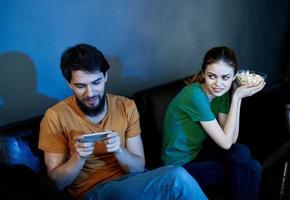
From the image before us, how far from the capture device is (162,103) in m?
1.99

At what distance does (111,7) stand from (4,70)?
0.70m

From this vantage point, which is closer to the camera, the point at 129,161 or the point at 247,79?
the point at 129,161

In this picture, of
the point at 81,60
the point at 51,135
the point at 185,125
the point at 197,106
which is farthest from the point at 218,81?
the point at 51,135

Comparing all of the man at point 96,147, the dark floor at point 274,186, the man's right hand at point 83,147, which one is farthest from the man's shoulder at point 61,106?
the dark floor at point 274,186

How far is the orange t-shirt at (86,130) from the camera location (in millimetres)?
1476

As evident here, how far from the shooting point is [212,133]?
1.72m

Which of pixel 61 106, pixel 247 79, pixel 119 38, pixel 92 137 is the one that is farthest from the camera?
pixel 119 38

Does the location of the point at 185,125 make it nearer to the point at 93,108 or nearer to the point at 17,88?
the point at 93,108

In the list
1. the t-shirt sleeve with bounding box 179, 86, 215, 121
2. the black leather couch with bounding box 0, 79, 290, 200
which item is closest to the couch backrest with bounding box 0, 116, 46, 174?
the black leather couch with bounding box 0, 79, 290, 200

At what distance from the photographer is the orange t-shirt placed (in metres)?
1.48

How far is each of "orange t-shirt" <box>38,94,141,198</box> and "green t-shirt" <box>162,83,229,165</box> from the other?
23 cm

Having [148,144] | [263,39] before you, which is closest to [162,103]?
[148,144]

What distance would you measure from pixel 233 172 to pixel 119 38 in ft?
3.24

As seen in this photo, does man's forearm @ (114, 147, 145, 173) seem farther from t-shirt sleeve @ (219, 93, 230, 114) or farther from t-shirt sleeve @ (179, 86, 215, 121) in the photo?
t-shirt sleeve @ (219, 93, 230, 114)
